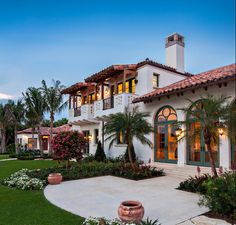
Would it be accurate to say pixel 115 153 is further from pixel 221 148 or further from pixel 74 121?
pixel 221 148

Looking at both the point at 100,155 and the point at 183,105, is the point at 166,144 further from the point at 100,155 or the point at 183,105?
the point at 100,155

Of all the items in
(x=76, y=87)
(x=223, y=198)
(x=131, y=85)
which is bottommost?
(x=223, y=198)

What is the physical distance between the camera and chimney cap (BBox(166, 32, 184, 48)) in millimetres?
17094

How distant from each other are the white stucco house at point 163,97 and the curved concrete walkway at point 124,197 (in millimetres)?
2543

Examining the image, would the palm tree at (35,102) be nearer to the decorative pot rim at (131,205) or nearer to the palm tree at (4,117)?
the palm tree at (4,117)

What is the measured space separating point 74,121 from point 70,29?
8.87m

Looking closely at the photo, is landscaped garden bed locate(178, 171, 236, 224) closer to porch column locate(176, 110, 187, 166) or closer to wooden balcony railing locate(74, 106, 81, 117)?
porch column locate(176, 110, 187, 166)

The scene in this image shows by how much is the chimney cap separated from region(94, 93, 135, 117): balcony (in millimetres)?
5590

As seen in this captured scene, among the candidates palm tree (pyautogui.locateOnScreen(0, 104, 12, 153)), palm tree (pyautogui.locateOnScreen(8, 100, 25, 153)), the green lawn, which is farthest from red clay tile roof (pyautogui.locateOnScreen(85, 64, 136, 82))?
palm tree (pyautogui.locateOnScreen(0, 104, 12, 153))

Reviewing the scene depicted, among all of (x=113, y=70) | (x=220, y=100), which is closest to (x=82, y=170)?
(x=113, y=70)

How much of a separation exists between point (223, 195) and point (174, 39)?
A: 1426 cm

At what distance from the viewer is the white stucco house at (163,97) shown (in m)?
10.5

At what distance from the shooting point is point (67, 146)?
481 inches

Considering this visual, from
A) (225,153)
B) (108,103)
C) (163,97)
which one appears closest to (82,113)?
(108,103)
